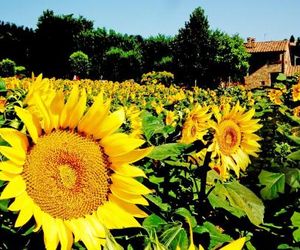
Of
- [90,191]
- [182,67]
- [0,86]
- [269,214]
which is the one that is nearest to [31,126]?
[90,191]

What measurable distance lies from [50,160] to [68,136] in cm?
7

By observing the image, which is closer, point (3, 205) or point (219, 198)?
point (3, 205)

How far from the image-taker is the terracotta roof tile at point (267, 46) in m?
45.1

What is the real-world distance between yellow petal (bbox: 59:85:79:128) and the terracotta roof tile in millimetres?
45843

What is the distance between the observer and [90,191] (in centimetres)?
108

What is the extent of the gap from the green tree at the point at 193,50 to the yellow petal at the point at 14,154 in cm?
3978

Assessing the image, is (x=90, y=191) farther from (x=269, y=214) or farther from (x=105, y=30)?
(x=105, y=30)

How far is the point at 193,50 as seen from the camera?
4288 centimetres

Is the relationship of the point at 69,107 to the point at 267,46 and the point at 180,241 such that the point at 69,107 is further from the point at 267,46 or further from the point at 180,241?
the point at 267,46

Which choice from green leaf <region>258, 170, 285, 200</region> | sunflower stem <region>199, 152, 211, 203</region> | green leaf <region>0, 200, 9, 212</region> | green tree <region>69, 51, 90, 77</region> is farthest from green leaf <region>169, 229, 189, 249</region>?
green tree <region>69, 51, 90, 77</region>

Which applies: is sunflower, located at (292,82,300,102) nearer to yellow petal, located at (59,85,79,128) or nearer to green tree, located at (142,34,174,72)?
yellow petal, located at (59,85,79,128)

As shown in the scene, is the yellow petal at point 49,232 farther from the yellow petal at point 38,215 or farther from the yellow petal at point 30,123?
the yellow petal at point 30,123

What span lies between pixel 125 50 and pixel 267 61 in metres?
13.4

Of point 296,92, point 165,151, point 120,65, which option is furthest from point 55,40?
point 165,151
